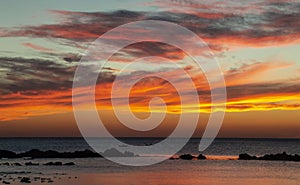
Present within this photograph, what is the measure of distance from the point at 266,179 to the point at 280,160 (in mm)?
37298

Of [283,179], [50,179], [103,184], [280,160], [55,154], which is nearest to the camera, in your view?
[103,184]

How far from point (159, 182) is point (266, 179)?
12.1 metres

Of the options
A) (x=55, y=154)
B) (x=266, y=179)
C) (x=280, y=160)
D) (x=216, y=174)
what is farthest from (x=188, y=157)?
(x=266, y=179)

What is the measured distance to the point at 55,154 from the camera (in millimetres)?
95000

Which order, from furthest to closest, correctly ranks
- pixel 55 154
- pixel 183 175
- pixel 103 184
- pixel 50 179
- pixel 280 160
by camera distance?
pixel 55 154
pixel 280 160
pixel 183 175
pixel 50 179
pixel 103 184

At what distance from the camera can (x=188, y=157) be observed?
90125 millimetres

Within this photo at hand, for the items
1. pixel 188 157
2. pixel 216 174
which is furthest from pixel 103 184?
pixel 188 157

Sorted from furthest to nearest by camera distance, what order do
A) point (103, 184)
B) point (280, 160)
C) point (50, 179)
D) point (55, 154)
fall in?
point (55, 154)
point (280, 160)
point (50, 179)
point (103, 184)

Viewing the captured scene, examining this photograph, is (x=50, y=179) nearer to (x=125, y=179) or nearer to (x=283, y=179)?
(x=125, y=179)

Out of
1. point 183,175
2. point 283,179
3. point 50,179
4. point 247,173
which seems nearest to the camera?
point 50,179

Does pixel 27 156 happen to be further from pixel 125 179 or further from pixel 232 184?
pixel 232 184

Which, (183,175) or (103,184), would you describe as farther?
(183,175)

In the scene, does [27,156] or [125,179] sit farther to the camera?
[27,156]

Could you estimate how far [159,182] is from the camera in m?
48.8
